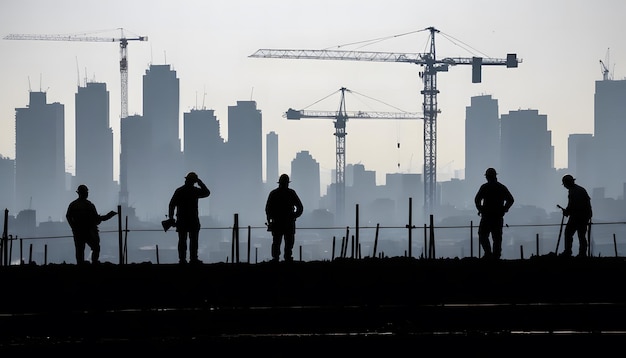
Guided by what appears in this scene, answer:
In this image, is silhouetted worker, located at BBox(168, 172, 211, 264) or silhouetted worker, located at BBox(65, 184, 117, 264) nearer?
silhouetted worker, located at BBox(168, 172, 211, 264)

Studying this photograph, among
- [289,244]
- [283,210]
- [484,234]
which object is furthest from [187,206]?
[484,234]

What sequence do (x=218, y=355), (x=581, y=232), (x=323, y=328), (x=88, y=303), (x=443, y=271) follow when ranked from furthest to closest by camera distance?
(x=581, y=232), (x=443, y=271), (x=88, y=303), (x=323, y=328), (x=218, y=355)

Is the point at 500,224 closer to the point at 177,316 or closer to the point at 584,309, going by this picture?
the point at 584,309

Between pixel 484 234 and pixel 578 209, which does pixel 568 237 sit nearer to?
pixel 578 209

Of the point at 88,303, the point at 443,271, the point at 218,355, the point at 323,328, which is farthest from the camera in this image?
the point at 443,271

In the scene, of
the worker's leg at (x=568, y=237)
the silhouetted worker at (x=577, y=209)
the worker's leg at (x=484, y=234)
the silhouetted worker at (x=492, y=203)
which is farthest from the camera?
the worker's leg at (x=568, y=237)

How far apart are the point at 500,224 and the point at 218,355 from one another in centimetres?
848

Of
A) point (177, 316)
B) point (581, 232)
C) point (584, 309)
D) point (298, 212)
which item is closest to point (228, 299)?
point (177, 316)

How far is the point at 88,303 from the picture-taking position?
1455cm

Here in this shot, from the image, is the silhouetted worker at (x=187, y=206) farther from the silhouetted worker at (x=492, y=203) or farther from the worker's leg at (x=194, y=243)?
the silhouetted worker at (x=492, y=203)

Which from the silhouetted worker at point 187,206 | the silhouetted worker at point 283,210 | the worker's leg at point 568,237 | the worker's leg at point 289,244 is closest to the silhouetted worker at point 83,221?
the silhouetted worker at point 187,206

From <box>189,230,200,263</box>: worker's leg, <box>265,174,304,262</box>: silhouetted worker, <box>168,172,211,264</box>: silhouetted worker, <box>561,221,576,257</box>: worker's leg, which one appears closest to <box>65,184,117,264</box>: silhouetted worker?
<box>168,172,211,264</box>: silhouetted worker

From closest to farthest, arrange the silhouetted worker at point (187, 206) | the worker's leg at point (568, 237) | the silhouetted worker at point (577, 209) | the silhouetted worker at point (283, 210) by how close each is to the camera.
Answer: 1. the silhouetted worker at point (187, 206)
2. the silhouetted worker at point (283, 210)
3. the silhouetted worker at point (577, 209)
4. the worker's leg at point (568, 237)

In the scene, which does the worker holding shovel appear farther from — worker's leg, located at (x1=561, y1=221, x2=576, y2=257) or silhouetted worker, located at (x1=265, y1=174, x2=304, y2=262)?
silhouetted worker, located at (x1=265, y1=174, x2=304, y2=262)
